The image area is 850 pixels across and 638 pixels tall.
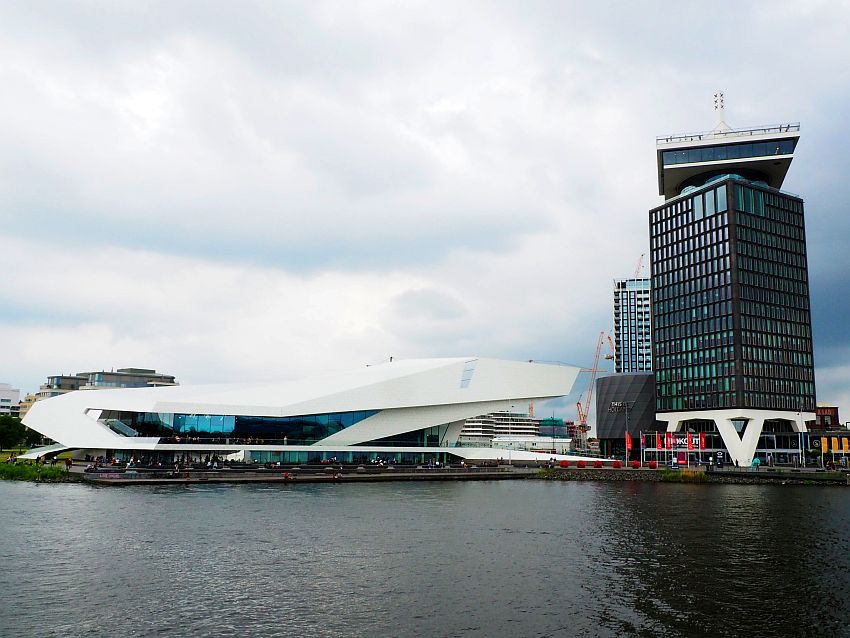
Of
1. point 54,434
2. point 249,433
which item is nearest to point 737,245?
point 249,433

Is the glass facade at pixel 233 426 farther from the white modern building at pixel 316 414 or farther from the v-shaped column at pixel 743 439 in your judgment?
the v-shaped column at pixel 743 439

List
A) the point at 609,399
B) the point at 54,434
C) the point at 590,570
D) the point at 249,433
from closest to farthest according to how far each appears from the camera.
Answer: the point at 590,570 → the point at 54,434 → the point at 249,433 → the point at 609,399

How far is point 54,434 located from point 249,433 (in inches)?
751

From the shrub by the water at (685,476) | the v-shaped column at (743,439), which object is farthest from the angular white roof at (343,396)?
the v-shaped column at (743,439)

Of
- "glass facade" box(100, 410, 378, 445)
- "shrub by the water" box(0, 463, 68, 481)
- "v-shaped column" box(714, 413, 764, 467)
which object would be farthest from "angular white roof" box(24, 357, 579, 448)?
"v-shaped column" box(714, 413, 764, 467)

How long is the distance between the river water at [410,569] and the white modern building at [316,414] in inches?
1053

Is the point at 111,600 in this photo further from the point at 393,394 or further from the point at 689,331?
the point at 689,331

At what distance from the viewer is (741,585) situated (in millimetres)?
24547

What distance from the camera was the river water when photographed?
19938 millimetres

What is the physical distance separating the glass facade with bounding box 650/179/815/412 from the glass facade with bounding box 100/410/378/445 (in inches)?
2326

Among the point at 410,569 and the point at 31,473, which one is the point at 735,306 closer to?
the point at 31,473

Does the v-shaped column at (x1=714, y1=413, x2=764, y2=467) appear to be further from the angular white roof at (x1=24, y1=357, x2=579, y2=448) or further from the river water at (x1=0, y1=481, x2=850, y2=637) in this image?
the river water at (x1=0, y1=481, x2=850, y2=637)

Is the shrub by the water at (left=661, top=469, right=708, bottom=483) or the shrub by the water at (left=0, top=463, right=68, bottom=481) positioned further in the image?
the shrub by the water at (left=661, top=469, right=708, bottom=483)

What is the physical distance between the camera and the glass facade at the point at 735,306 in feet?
369
